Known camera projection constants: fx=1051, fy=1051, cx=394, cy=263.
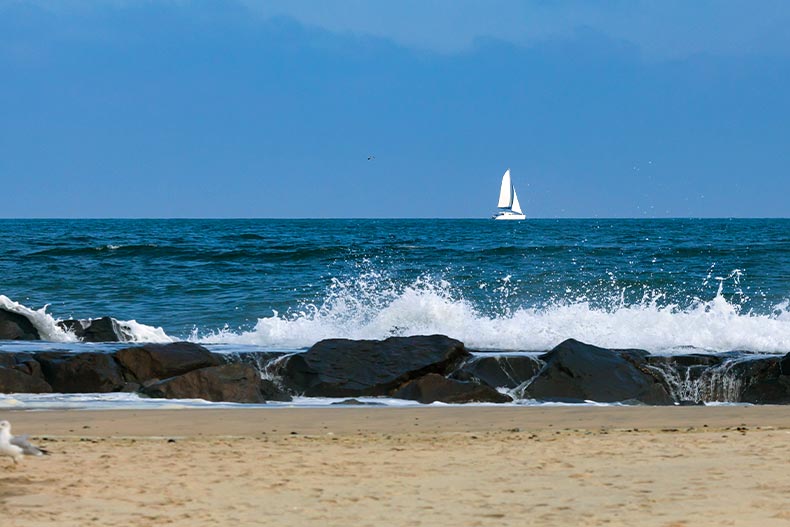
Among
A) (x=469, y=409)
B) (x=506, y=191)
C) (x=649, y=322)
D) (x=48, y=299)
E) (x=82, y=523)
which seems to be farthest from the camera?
(x=506, y=191)

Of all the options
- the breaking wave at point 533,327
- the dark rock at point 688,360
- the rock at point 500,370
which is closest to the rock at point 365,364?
the rock at point 500,370

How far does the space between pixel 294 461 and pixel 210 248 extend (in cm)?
2877

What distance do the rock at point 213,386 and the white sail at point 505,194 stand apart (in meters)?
94.3

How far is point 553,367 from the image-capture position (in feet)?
36.4

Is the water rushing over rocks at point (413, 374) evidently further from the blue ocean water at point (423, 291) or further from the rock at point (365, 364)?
the blue ocean water at point (423, 291)

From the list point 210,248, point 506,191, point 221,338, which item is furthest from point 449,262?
point 506,191

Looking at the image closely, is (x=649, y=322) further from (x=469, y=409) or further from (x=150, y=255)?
(x=150, y=255)

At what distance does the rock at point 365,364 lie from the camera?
11.1 m

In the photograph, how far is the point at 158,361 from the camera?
11445mm

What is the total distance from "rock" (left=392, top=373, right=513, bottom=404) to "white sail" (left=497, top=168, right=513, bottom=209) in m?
93.9

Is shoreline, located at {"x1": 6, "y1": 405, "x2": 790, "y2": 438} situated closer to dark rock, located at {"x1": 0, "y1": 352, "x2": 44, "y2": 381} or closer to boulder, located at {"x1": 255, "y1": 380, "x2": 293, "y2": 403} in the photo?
boulder, located at {"x1": 255, "y1": 380, "x2": 293, "y2": 403}

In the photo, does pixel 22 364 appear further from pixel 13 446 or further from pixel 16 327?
pixel 13 446

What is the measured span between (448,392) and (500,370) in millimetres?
1233

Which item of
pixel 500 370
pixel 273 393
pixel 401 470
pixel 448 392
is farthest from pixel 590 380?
pixel 401 470
